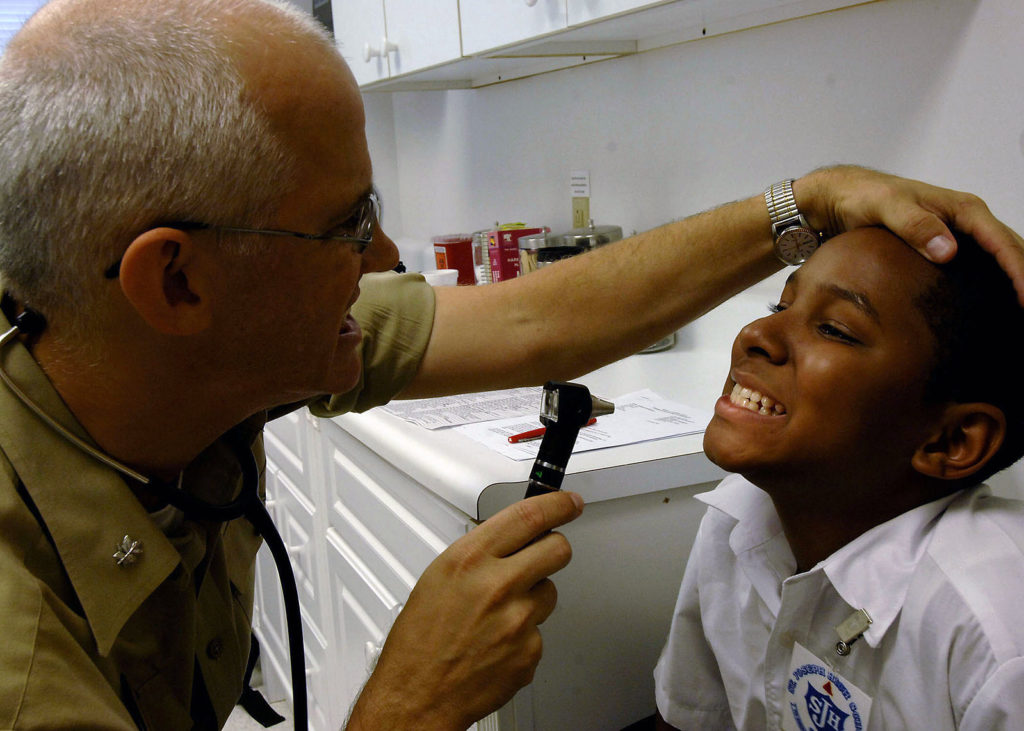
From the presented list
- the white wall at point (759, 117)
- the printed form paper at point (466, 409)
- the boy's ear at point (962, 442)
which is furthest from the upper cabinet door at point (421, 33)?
the boy's ear at point (962, 442)

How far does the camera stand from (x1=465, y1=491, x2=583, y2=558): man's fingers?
797 millimetres

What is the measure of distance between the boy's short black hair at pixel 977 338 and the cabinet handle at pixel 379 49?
5.31 ft

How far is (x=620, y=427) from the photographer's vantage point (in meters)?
1.28

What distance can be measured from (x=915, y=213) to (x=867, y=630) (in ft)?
1.25

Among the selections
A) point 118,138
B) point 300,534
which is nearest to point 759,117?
point 118,138

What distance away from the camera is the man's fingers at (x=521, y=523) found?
2.62ft

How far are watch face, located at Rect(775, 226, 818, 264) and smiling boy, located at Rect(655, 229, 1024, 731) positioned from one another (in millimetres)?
118

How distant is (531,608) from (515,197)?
184cm

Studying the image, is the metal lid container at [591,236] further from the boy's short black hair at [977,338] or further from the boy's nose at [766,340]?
the boy's short black hair at [977,338]

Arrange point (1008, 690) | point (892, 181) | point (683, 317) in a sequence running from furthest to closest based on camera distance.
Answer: point (683, 317), point (892, 181), point (1008, 690)

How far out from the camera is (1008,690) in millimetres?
669

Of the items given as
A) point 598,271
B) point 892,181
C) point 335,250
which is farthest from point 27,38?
point 892,181

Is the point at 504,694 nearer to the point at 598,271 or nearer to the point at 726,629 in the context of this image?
the point at 726,629

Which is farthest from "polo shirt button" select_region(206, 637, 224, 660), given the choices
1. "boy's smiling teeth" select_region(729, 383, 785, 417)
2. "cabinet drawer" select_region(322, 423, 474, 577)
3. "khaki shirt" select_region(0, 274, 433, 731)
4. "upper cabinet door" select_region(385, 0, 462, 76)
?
"upper cabinet door" select_region(385, 0, 462, 76)
